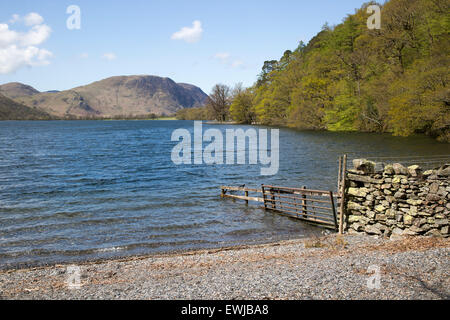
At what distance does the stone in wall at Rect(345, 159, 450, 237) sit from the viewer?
43.4ft

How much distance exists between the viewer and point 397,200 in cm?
1409

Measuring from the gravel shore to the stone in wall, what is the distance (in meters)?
0.79

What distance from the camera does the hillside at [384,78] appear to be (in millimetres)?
42969

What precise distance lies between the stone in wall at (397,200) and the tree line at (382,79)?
30.6 m

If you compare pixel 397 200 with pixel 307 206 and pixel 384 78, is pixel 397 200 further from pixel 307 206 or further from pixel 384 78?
pixel 384 78

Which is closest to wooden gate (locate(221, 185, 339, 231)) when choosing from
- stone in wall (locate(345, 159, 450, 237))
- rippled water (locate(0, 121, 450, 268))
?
rippled water (locate(0, 121, 450, 268))

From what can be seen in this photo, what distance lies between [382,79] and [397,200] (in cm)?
5029

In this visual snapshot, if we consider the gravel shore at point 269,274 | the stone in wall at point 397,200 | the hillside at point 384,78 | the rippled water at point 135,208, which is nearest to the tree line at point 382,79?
the hillside at point 384,78

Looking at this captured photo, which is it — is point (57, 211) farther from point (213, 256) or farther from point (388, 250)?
point (388, 250)

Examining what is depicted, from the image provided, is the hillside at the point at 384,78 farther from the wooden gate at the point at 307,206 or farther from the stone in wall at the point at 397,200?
the stone in wall at the point at 397,200

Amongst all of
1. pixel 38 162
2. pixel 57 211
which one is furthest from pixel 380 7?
pixel 57 211

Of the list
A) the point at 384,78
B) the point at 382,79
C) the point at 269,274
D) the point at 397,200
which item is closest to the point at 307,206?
the point at 397,200

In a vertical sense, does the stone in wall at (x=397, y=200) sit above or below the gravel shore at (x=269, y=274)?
above

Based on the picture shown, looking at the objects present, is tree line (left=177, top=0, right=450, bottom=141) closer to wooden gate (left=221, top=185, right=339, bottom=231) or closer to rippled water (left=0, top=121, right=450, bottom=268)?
rippled water (left=0, top=121, right=450, bottom=268)
